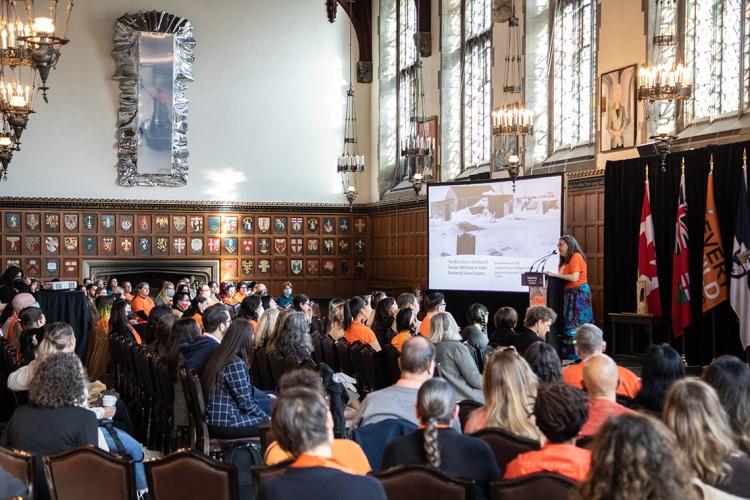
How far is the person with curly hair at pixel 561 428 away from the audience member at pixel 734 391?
940 millimetres

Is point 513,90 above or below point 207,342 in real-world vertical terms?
above

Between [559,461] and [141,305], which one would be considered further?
[141,305]

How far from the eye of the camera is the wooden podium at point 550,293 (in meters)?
12.9

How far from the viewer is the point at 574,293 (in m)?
12.6

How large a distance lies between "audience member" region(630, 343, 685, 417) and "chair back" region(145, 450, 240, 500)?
7.48ft

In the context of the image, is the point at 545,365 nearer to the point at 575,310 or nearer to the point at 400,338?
the point at 400,338

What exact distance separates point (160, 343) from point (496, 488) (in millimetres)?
6558

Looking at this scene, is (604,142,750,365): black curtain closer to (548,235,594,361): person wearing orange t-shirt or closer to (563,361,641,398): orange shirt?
(548,235,594,361): person wearing orange t-shirt

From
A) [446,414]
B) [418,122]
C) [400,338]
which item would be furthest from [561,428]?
[418,122]

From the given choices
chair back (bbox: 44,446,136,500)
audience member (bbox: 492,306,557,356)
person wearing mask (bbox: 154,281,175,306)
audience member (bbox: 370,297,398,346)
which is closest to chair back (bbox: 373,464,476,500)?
chair back (bbox: 44,446,136,500)

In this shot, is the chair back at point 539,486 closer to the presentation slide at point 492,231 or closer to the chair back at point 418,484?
the chair back at point 418,484

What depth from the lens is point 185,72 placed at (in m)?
23.7

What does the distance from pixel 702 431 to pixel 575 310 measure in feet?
30.3

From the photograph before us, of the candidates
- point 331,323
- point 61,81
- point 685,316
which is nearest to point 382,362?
point 331,323
